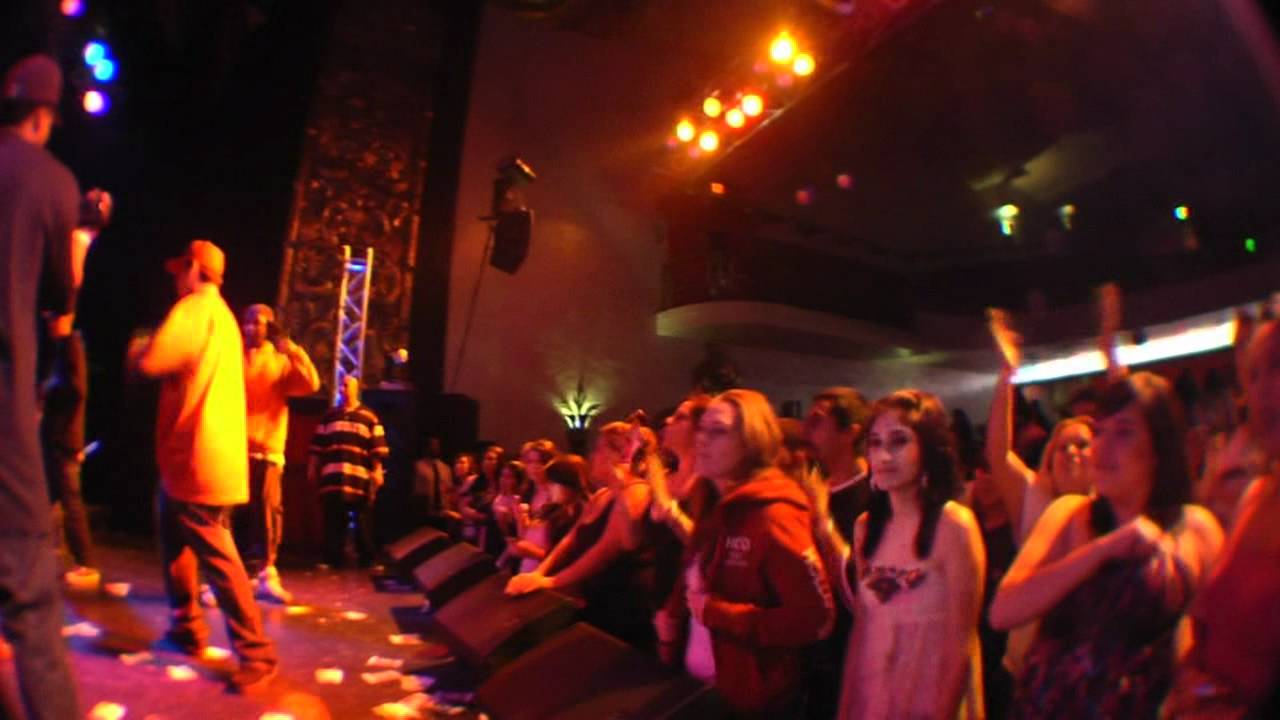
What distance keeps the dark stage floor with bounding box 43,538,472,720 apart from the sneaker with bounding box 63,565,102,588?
0.11 meters

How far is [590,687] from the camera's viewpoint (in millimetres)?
2738

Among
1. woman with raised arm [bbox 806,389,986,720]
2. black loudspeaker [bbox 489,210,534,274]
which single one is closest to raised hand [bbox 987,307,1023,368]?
woman with raised arm [bbox 806,389,986,720]

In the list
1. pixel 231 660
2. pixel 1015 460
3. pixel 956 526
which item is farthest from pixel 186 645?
pixel 1015 460

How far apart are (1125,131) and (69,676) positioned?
16403 mm

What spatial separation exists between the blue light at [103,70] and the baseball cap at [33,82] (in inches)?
236

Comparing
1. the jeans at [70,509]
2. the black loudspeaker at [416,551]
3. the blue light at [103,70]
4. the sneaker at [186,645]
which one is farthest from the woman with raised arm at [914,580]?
the blue light at [103,70]

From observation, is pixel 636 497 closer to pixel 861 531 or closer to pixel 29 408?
pixel 861 531

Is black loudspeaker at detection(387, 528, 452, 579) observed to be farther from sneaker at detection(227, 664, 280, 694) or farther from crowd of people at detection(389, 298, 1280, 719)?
sneaker at detection(227, 664, 280, 694)

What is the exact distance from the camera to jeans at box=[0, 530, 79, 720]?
1909 mm

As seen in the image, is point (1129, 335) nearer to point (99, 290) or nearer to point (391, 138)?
point (391, 138)

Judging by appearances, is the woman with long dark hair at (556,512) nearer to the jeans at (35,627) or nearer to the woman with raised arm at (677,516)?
the woman with raised arm at (677,516)

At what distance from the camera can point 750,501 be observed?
259 centimetres

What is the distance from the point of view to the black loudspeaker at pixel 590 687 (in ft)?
7.68

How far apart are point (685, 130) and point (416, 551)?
637 centimetres
